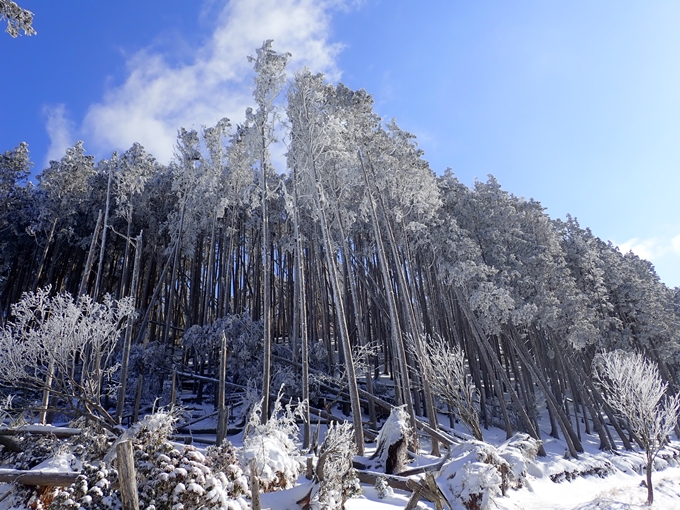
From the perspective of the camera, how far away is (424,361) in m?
14.0

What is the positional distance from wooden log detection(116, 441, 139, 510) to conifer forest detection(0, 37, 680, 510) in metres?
2.86

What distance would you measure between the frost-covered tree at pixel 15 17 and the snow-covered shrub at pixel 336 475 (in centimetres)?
891

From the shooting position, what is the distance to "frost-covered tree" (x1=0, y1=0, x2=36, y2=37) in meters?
6.59

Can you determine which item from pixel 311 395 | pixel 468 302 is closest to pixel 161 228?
pixel 311 395

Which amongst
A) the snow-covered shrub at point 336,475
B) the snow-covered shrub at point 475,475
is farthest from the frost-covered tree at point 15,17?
the snow-covered shrub at point 475,475

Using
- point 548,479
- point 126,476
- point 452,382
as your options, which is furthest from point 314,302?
point 126,476

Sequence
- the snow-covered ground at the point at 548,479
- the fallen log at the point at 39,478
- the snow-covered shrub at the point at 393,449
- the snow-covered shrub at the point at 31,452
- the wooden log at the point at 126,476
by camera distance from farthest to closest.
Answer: the snow-covered shrub at the point at 393,449 < the snow-covered shrub at the point at 31,452 < the snow-covered ground at the point at 548,479 < the fallen log at the point at 39,478 < the wooden log at the point at 126,476

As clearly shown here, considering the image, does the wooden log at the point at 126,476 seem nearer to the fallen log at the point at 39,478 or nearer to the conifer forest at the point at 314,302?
the fallen log at the point at 39,478

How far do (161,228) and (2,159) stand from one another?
9.15m

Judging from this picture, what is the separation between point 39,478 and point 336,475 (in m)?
4.22

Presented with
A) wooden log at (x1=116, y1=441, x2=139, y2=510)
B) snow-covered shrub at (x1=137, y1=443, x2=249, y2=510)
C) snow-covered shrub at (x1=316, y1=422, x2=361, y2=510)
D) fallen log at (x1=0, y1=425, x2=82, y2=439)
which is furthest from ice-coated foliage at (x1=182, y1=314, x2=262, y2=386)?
wooden log at (x1=116, y1=441, x2=139, y2=510)

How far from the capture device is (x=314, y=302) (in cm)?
2544

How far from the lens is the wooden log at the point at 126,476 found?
4.05 meters

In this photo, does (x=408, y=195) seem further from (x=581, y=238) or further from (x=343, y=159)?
(x=581, y=238)
